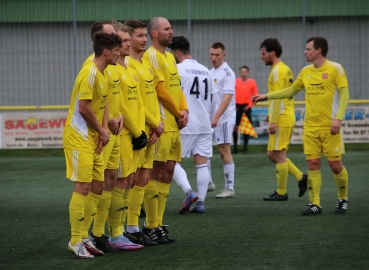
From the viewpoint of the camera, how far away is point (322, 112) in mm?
9539

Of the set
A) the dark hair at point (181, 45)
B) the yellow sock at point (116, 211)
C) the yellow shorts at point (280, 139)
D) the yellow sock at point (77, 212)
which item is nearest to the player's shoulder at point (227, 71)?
the yellow shorts at point (280, 139)

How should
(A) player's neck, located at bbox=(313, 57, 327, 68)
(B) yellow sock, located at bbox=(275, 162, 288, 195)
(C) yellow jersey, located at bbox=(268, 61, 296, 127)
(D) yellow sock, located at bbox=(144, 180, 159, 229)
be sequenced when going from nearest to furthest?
1. (D) yellow sock, located at bbox=(144, 180, 159, 229)
2. (A) player's neck, located at bbox=(313, 57, 327, 68)
3. (C) yellow jersey, located at bbox=(268, 61, 296, 127)
4. (B) yellow sock, located at bbox=(275, 162, 288, 195)

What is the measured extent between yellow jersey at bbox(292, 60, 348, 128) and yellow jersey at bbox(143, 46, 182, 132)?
227 cm

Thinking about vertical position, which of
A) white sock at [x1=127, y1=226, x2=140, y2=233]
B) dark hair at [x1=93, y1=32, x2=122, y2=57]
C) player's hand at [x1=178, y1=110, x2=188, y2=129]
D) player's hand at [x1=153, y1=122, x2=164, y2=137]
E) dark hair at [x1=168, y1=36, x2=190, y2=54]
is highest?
dark hair at [x1=168, y1=36, x2=190, y2=54]

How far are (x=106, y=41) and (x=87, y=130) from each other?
29.3 inches

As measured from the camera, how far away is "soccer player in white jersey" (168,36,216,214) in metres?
10.0

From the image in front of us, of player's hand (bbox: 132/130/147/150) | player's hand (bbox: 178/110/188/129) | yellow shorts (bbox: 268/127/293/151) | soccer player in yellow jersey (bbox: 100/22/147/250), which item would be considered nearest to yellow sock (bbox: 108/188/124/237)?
soccer player in yellow jersey (bbox: 100/22/147/250)

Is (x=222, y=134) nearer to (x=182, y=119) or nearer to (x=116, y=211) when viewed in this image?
(x=182, y=119)

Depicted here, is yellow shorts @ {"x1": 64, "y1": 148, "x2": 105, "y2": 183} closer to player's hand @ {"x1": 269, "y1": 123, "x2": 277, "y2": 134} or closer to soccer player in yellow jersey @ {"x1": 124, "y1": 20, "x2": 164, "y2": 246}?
soccer player in yellow jersey @ {"x1": 124, "y1": 20, "x2": 164, "y2": 246}

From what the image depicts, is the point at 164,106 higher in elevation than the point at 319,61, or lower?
lower

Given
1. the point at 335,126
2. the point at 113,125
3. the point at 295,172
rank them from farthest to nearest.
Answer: the point at 295,172
the point at 335,126
the point at 113,125

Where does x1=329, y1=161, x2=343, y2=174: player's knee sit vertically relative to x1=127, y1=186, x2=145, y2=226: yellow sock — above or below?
above

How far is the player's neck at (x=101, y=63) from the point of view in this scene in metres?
6.62

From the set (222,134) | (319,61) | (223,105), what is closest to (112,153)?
(319,61)
